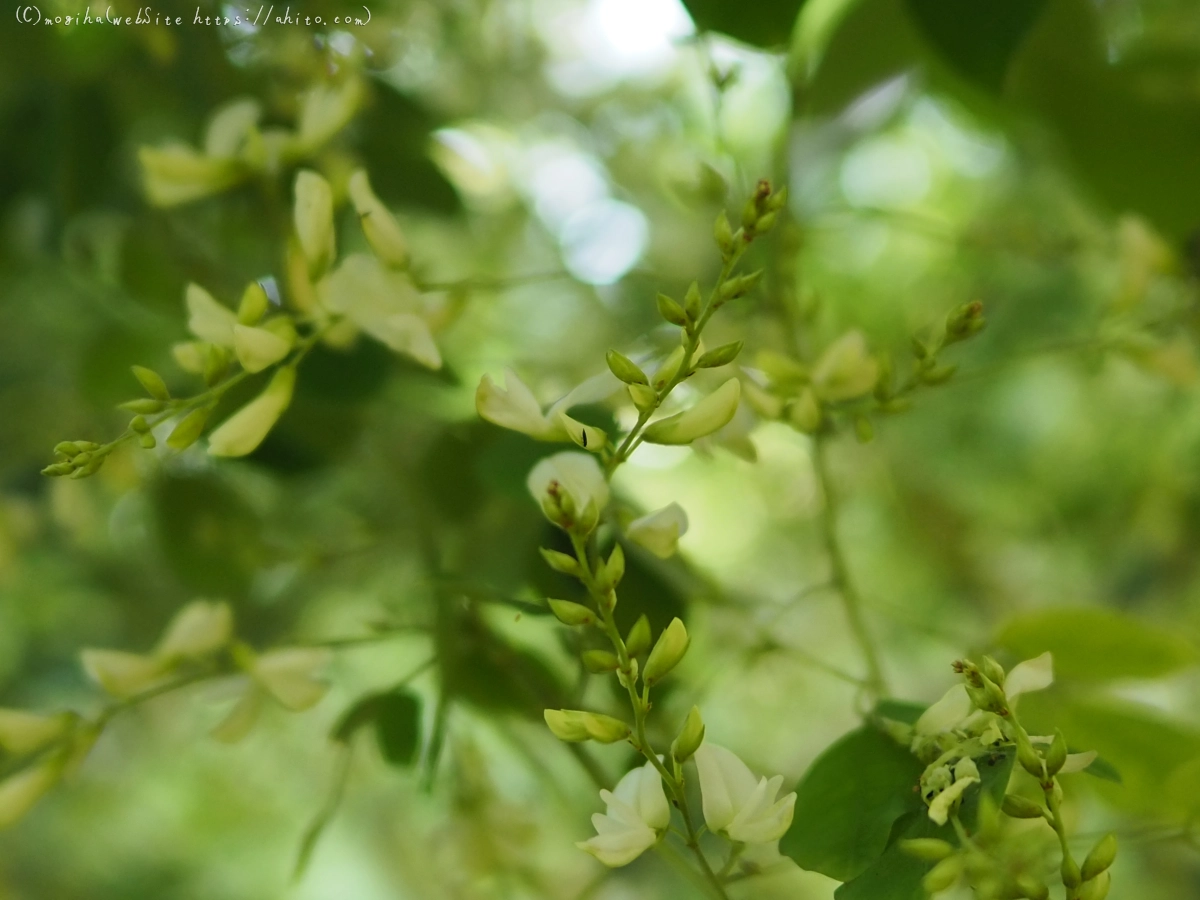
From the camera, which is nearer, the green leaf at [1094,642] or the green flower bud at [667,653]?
the green flower bud at [667,653]

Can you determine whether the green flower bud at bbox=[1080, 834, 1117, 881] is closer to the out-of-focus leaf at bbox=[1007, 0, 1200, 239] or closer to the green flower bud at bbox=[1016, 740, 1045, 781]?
the green flower bud at bbox=[1016, 740, 1045, 781]

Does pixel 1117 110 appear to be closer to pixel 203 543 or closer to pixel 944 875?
pixel 944 875

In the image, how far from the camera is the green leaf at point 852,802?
0.85 feet

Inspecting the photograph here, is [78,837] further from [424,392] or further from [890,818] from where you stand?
[890,818]

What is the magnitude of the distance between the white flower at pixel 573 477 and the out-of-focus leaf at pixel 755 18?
0.62 ft

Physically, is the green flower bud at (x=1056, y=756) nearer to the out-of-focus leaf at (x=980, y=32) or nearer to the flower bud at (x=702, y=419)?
the flower bud at (x=702, y=419)

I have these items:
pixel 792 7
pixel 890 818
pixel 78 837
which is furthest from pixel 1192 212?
pixel 78 837

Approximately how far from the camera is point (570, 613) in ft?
0.80

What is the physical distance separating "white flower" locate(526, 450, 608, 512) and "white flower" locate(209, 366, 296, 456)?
10 cm

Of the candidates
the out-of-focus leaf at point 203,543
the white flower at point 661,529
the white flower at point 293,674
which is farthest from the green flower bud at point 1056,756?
the out-of-focus leaf at point 203,543

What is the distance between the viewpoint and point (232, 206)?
611 mm

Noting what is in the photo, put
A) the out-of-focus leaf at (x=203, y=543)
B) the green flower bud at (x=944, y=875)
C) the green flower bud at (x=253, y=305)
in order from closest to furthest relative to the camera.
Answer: the green flower bud at (x=944, y=875) < the green flower bud at (x=253, y=305) < the out-of-focus leaf at (x=203, y=543)

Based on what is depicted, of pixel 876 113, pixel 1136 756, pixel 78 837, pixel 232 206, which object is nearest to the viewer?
pixel 1136 756

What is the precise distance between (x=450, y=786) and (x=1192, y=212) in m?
0.45
